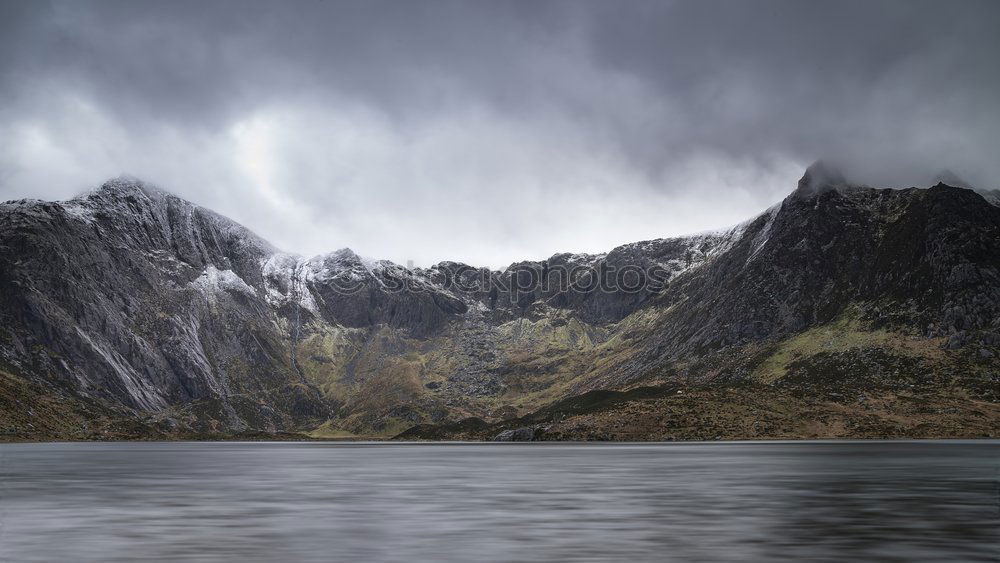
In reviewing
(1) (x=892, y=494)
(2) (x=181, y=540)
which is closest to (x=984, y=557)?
(1) (x=892, y=494)

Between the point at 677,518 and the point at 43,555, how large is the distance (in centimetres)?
3300

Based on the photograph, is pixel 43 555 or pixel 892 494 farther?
pixel 892 494

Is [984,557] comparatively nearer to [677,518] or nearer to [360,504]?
[677,518]

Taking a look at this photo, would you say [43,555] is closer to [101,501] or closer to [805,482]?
[101,501]

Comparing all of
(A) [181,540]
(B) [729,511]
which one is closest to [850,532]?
(B) [729,511]

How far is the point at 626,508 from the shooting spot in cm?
5103

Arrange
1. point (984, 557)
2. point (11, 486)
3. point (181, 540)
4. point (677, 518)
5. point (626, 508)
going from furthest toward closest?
point (11, 486)
point (626, 508)
point (677, 518)
point (181, 540)
point (984, 557)

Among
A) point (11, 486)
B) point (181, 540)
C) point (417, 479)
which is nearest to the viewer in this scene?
point (181, 540)

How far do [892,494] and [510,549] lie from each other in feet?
125

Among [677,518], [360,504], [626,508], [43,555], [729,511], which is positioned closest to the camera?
[43,555]

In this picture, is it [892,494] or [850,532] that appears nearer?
[850,532]

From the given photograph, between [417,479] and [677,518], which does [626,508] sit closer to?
[677,518]

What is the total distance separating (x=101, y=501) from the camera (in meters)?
56.4

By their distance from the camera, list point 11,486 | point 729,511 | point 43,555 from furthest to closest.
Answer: point 11,486 < point 729,511 < point 43,555
